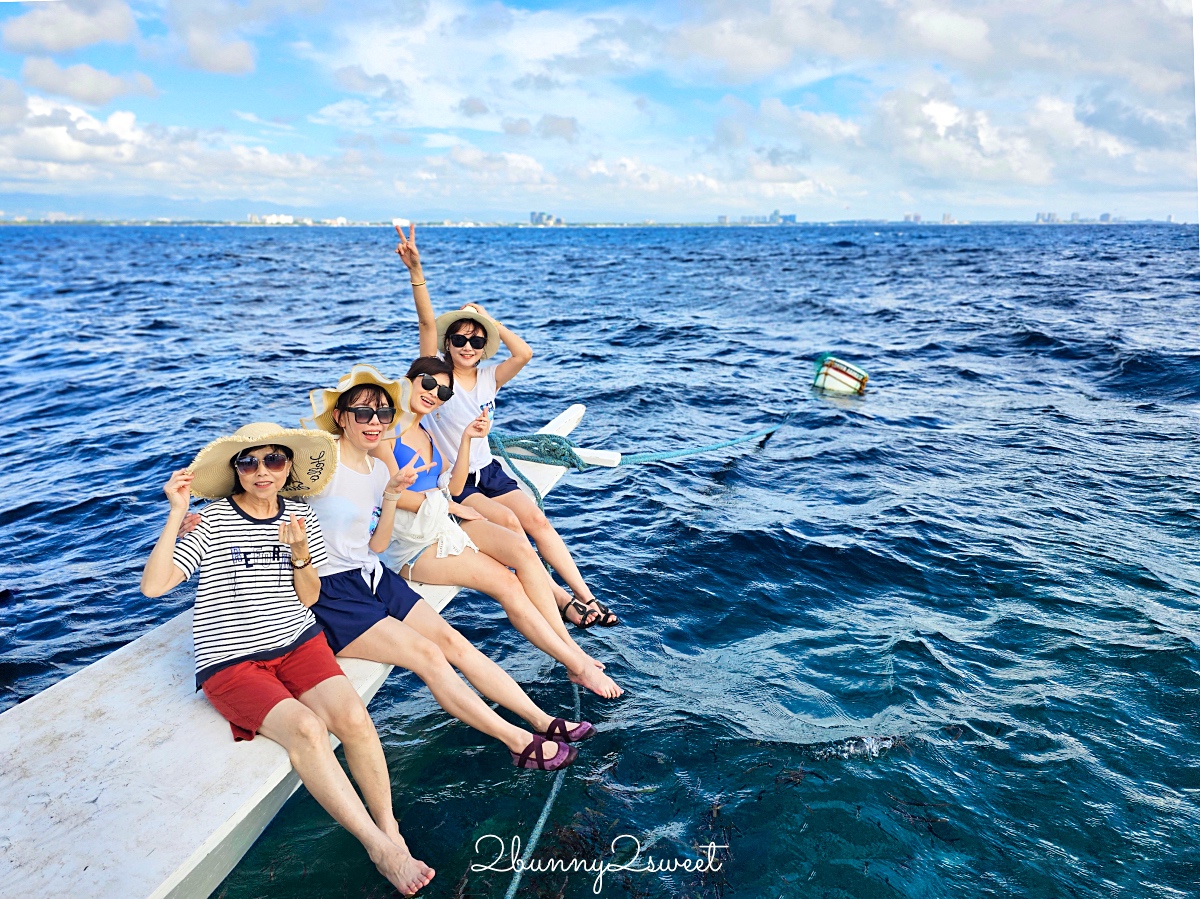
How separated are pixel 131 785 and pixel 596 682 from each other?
266 centimetres

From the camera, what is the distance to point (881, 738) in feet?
15.2

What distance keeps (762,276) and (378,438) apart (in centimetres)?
3577

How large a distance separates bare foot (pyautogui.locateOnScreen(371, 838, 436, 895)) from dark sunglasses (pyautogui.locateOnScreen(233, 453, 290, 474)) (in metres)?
1.93

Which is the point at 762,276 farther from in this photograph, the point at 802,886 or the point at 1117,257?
the point at 802,886

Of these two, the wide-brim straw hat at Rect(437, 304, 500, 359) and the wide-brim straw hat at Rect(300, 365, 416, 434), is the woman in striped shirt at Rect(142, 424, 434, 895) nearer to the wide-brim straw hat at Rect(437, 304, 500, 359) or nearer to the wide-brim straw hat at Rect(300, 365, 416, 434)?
the wide-brim straw hat at Rect(300, 365, 416, 434)

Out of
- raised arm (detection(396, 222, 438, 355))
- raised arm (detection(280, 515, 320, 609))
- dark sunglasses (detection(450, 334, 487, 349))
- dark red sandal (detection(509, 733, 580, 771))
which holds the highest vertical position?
raised arm (detection(396, 222, 438, 355))

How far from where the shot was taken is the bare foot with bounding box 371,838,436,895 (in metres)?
3.44

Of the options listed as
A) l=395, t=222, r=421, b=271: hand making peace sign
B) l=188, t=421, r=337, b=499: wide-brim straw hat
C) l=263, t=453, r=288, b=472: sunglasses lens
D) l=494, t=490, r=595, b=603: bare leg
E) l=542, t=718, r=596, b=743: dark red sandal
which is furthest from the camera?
l=494, t=490, r=595, b=603: bare leg

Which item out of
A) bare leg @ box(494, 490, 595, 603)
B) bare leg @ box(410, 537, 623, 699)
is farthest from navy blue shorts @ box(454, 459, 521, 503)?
bare leg @ box(410, 537, 623, 699)

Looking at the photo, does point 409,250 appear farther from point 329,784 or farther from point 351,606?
point 329,784

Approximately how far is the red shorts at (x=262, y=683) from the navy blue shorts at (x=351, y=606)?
22 centimetres

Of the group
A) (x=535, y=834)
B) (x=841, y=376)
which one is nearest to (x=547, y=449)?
(x=535, y=834)

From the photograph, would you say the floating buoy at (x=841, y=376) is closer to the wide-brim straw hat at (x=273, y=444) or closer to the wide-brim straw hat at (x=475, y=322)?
the wide-brim straw hat at (x=475, y=322)

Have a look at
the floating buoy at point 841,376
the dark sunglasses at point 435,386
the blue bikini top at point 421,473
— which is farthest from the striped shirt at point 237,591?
the floating buoy at point 841,376
